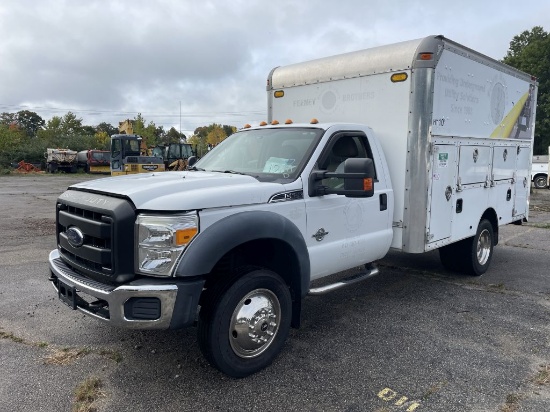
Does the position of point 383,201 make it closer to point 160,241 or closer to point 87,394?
point 160,241

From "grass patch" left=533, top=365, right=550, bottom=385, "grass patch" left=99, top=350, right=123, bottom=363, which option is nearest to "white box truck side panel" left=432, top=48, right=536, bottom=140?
"grass patch" left=533, top=365, right=550, bottom=385

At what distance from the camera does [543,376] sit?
11.7 ft

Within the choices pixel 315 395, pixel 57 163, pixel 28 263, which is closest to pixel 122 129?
pixel 57 163

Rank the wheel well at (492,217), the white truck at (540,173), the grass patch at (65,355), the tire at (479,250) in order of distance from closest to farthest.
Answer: the grass patch at (65,355)
the tire at (479,250)
the wheel well at (492,217)
the white truck at (540,173)

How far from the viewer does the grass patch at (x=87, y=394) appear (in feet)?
10.2

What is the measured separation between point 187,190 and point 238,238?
531 millimetres

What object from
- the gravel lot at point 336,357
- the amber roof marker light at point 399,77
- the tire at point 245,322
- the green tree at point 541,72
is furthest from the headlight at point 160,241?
the green tree at point 541,72

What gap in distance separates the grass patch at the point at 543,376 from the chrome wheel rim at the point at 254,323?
6.74ft

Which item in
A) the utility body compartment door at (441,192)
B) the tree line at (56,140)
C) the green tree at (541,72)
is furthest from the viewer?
the tree line at (56,140)

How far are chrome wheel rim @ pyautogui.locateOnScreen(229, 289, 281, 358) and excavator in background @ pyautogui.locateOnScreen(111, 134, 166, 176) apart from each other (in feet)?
78.5

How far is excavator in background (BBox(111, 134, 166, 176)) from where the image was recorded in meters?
26.3

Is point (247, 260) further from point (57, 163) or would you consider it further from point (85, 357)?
point (57, 163)

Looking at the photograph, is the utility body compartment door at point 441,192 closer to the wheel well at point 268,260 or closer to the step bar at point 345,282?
the step bar at point 345,282

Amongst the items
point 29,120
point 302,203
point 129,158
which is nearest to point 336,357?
point 302,203
